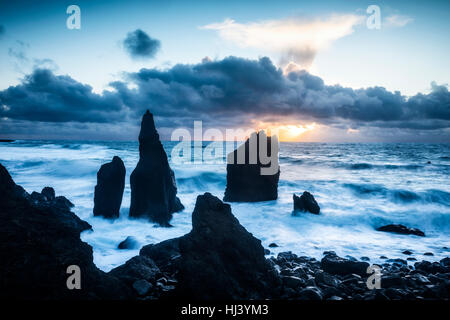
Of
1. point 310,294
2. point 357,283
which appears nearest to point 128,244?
point 310,294

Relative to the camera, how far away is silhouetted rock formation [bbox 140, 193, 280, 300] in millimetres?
5145

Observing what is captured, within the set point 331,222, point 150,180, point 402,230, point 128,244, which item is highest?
point 150,180

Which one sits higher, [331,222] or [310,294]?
[310,294]

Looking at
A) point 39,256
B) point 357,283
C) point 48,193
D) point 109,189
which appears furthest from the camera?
point 48,193

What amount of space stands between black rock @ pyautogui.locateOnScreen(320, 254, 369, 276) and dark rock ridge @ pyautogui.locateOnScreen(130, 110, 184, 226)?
7.99 meters

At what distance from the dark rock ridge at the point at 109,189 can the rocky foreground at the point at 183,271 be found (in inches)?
291

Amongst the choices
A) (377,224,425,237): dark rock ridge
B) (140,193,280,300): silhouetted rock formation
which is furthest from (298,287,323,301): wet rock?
(377,224,425,237): dark rock ridge

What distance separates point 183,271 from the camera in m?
5.28

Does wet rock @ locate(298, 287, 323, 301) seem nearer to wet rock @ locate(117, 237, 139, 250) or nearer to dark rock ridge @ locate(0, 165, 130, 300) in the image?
dark rock ridge @ locate(0, 165, 130, 300)

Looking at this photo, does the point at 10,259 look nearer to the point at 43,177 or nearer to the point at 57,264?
the point at 57,264

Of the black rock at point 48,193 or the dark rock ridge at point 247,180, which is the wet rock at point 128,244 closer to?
the black rock at point 48,193

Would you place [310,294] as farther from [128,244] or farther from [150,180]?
[150,180]

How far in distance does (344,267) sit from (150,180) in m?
9.39

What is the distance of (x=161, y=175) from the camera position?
43.2 feet
